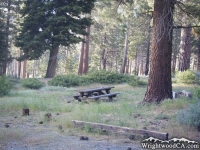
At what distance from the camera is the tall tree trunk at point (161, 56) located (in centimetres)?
973

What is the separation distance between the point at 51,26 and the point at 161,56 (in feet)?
44.7

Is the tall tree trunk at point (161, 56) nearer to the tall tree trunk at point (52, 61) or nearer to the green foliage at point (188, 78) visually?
the green foliage at point (188, 78)

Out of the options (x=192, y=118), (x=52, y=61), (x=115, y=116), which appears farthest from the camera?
(x=52, y=61)

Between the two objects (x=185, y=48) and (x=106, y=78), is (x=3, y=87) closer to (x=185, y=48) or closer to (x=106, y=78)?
(x=106, y=78)

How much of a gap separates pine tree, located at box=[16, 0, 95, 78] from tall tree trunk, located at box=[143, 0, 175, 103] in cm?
1241

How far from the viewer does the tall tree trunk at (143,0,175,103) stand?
9.73 metres

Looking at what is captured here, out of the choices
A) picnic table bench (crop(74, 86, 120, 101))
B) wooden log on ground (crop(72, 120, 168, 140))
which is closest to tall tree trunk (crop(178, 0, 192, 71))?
picnic table bench (crop(74, 86, 120, 101))

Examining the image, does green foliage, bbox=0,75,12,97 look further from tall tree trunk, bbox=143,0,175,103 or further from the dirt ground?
tall tree trunk, bbox=143,0,175,103

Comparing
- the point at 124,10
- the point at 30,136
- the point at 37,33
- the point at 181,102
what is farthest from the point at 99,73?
the point at 30,136

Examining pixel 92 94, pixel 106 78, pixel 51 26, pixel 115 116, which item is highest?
pixel 51 26

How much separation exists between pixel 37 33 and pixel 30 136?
18755 millimetres

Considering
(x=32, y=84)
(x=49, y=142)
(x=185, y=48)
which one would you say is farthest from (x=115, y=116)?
(x=185, y=48)

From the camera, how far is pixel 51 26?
21484 millimetres

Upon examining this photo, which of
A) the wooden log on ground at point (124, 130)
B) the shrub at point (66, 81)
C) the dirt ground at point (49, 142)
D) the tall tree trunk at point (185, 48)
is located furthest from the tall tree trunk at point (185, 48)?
the dirt ground at point (49, 142)
